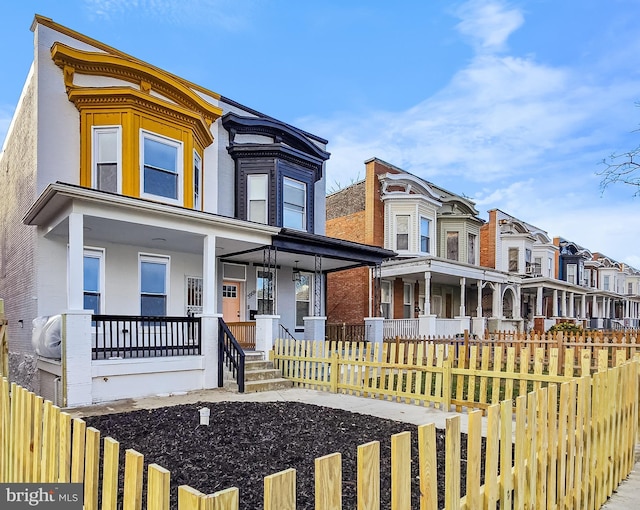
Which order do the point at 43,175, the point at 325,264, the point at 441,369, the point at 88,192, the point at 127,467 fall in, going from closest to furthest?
the point at 127,467 → the point at 441,369 → the point at 88,192 → the point at 43,175 → the point at 325,264

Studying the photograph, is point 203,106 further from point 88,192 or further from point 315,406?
point 315,406

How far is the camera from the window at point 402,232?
73.7ft

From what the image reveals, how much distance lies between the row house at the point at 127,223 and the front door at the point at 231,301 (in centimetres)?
5

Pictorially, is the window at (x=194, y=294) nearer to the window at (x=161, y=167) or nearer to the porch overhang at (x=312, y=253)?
the porch overhang at (x=312, y=253)

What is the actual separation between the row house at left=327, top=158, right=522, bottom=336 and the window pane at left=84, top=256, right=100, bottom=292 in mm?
11141

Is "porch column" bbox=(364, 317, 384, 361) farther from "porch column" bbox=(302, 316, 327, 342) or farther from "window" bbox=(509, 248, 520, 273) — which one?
"window" bbox=(509, 248, 520, 273)

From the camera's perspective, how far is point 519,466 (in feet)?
8.82

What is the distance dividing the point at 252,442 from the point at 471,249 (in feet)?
75.5

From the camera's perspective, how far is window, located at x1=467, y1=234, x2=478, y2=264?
84.8 feet

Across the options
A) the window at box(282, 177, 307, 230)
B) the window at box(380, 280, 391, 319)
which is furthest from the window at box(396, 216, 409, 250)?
the window at box(282, 177, 307, 230)

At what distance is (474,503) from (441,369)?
5.80m

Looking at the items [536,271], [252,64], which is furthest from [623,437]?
[536,271]

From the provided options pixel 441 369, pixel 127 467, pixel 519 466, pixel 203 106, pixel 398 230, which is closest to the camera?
pixel 127 467

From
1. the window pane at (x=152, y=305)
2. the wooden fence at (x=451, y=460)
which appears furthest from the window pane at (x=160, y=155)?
the wooden fence at (x=451, y=460)
